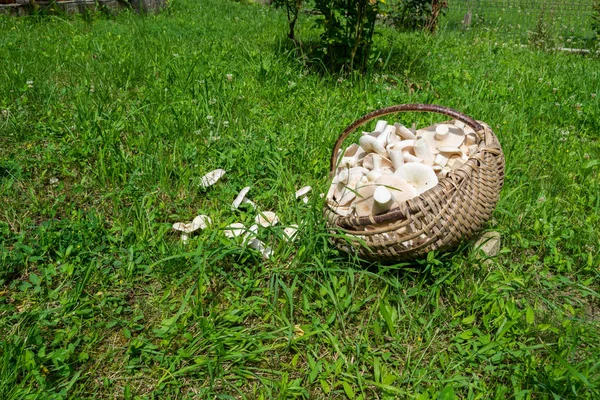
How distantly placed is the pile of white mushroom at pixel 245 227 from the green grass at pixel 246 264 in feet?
0.16

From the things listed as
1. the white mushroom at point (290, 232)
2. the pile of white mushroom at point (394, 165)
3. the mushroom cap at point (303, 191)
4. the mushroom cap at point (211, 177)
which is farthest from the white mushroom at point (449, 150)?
the mushroom cap at point (211, 177)

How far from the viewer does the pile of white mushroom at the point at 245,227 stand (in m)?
2.41

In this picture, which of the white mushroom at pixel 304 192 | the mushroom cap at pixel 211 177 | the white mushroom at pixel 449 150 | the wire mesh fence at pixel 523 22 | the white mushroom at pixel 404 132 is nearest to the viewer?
A: the white mushroom at pixel 449 150

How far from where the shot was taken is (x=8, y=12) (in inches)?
254

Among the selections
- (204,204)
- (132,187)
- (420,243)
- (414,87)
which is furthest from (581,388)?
(414,87)

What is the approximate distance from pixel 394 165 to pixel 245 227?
30.8 inches

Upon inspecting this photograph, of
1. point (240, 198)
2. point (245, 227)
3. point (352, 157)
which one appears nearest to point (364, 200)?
point (352, 157)

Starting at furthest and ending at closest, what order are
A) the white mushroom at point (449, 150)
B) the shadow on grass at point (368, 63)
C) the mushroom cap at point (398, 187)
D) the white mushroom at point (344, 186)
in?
the shadow on grass at point (368, 63) < the white mushroom at point (449, 150) < the white mushroom at point (344, 186) < the mushroom cap at point (398, 187)

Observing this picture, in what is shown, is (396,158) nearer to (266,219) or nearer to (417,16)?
(266,219)

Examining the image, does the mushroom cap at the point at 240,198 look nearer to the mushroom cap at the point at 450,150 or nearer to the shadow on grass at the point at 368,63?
the mushroom cap at the point at 450,150

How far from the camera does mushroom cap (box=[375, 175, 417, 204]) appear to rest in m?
2.21

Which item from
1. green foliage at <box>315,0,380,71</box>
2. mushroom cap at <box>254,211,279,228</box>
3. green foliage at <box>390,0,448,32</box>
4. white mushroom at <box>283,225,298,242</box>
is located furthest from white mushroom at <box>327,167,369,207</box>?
green foliage at <box>390,0,448,32</box>

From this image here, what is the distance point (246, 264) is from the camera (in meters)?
2.43

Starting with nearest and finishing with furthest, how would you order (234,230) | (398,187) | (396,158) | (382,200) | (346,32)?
(382,200) < (398,187) < (396,158) < (234,230) < (346,32)
